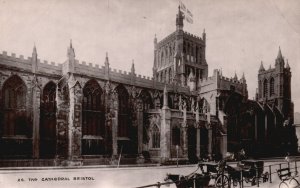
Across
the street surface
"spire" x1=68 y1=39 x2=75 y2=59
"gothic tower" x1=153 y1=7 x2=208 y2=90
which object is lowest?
the street surface

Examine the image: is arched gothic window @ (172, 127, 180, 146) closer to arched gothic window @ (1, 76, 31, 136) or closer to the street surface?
the street surface

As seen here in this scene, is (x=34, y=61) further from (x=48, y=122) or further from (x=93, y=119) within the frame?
(x=93, y=119)

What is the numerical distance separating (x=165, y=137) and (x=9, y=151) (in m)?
12.5

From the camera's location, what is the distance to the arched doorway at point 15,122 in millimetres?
22797

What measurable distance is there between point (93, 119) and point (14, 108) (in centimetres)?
647

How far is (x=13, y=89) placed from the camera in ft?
78.2

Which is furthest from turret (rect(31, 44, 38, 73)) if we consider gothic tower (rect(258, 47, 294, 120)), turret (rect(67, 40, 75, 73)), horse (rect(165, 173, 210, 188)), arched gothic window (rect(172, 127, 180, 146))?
gothic tower (rect(258, 47, 294, 120))

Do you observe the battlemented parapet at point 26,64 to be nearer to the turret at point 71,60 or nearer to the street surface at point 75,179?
the turret at point 71,60

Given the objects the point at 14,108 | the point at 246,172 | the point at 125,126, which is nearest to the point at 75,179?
the point at 246,172

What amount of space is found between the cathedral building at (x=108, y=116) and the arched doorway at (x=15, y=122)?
7 centimetres

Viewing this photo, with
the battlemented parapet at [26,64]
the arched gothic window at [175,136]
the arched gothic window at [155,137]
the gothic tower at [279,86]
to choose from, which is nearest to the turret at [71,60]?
the battlemented parapet at [26,64]

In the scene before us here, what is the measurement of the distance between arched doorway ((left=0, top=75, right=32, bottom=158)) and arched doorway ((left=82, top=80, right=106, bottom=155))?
450 centimetres

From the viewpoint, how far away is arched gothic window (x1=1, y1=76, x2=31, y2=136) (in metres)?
23.1

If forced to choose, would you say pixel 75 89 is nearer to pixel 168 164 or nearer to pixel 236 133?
pixel 168 164
